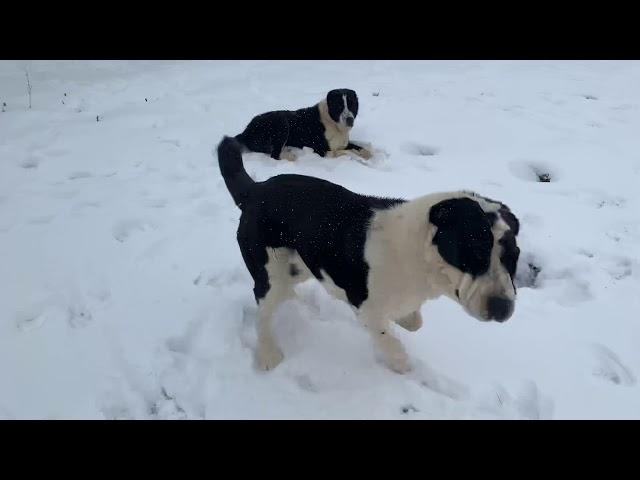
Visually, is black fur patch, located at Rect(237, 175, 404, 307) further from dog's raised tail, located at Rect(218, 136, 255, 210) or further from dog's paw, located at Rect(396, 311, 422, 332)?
dog's paw, located at Rect(396, 311, 422, 332)

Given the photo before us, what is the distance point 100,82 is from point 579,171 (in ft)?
26.5

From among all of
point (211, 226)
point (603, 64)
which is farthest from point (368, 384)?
point (603, 64)

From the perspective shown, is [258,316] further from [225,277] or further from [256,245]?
[225,277]

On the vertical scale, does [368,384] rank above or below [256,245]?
below

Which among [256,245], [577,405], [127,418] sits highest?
[256,245]

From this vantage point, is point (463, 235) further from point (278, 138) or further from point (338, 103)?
point (338, 103)

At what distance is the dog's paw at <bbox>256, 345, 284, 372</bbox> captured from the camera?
308 centimetres

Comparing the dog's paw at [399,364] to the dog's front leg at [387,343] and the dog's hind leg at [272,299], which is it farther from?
the dog's hind leg at [272,299]

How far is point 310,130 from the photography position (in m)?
6.55

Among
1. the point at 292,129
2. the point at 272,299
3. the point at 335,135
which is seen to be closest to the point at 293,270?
the point at 272,299

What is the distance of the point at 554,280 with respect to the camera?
3.74m

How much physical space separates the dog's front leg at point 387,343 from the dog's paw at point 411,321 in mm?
267

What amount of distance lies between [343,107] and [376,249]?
4263 millimetres

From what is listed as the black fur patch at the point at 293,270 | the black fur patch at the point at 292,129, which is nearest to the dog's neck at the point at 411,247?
the black fur patch at the point at 293,270
